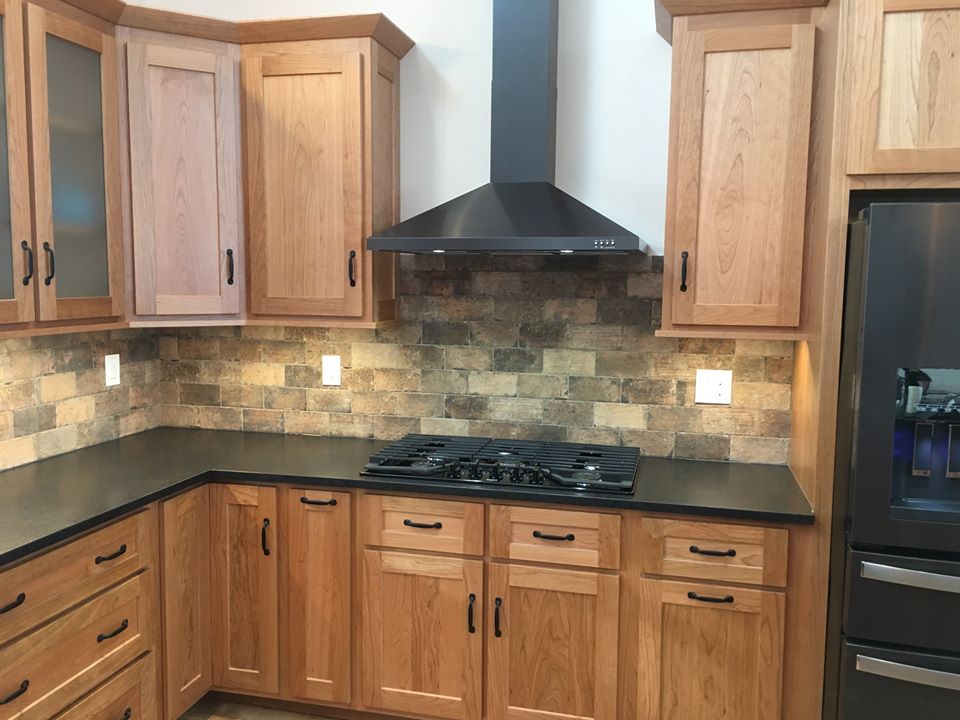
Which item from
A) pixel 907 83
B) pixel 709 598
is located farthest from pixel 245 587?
pixel 907 83

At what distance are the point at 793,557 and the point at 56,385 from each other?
8.27 feet

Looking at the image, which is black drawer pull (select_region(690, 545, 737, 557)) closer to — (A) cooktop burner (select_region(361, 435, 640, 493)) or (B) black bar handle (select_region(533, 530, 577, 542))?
(A) cooktop burner (select_region(361, 435, 640, 493))

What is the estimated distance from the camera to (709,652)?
242cm

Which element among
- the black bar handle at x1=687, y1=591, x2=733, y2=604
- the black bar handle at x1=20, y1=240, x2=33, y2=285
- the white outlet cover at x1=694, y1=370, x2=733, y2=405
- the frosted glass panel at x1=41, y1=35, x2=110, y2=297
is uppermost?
the frosted glass panel at x1=41, y1=35, x2=110, y2=297

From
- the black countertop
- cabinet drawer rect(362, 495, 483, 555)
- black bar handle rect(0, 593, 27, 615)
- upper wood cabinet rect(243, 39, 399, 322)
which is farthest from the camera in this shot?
upper wood cabinet rect(243, 39, 399, 322)

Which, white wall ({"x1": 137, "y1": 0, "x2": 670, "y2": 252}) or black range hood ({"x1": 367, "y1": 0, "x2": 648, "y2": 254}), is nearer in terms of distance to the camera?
Answer: black range hood ({"x1": 367, "y1": 0, "x2": 648, "y2": 254})

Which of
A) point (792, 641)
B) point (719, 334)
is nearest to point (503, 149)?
point (719, 334)

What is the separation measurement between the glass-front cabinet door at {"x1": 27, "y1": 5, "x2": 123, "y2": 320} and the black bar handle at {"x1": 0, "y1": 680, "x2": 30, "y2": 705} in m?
1.04

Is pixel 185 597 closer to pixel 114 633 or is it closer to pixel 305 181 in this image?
pixel 114 633

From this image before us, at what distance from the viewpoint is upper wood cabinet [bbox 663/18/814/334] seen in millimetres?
2430

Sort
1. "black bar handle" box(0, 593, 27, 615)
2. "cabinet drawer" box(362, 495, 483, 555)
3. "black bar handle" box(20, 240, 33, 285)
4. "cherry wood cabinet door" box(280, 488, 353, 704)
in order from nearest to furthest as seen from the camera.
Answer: "black bar handle" box(0, 593, 27, 615), "black bar handle" box(20, 240, 33, 285), "cabinet drawer" box(362, 495, 483, 555), "cherry wood cabinet door" box(280, 488, 353, 704)

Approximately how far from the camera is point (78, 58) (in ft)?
8.30

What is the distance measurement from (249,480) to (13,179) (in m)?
1.15

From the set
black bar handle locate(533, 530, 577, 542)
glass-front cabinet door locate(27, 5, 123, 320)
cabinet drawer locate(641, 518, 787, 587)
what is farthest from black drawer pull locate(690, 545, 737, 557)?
glass-front cabinet door locate(27, 5, 123, 320)
